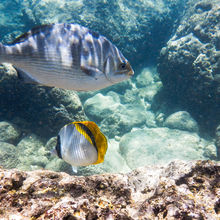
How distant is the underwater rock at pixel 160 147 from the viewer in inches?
243

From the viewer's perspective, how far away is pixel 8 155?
4723 millimetres

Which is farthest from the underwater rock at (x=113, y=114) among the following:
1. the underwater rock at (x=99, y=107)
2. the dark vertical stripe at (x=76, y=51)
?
the dark vertical stripe at (x=76, y=51)

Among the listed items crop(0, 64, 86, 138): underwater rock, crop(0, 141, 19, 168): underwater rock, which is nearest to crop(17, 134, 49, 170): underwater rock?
crop(0, 141, 19, 168): underwater rock

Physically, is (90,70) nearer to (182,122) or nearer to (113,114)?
(113,114)

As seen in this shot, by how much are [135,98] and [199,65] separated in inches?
155

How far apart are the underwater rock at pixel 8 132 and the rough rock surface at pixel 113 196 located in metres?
4.46

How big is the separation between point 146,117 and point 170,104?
5.17 ft

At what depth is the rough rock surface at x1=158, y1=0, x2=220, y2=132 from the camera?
24.0ft

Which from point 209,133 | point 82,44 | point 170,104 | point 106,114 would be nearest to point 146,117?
point 170,104

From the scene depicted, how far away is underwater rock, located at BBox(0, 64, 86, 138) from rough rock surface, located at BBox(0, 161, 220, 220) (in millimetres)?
3987

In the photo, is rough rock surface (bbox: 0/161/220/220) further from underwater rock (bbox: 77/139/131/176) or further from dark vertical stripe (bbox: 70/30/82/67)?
underwater rock (bbox: 77/139/131/176)

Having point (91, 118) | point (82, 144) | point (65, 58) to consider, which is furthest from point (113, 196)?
point (91, 118)

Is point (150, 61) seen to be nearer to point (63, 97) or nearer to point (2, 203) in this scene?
point (63, 97)

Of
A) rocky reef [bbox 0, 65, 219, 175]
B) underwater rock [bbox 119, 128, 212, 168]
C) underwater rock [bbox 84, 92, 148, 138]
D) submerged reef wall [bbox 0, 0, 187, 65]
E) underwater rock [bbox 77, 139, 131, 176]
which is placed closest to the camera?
underwater rock [bbox 77, 139, 131, 176]
